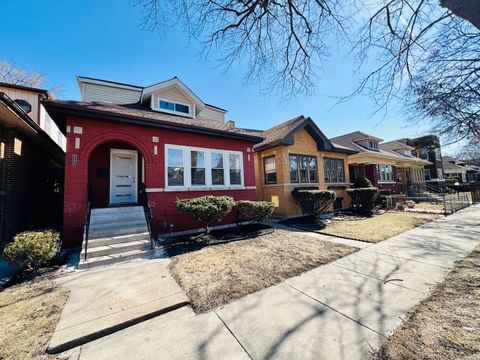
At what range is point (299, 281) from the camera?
4285mm

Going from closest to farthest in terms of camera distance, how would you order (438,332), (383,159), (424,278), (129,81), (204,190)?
(438,332) → (424,278) → (204,190) → (129,81) → (383,159)

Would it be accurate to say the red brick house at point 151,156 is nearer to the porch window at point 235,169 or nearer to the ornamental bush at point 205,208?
the porch window at point 235,169

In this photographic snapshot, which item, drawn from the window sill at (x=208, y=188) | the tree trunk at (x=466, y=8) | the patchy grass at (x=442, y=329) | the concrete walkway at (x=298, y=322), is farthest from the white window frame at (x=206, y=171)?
the tree trunk at (x=466, y=8)

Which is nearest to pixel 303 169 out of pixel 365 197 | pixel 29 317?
pixel 365 197

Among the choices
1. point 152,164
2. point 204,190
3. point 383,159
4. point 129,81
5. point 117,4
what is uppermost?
point 129,81

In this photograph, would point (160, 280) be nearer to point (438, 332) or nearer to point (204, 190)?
point (438, 332)

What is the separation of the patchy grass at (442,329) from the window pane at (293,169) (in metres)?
9.50

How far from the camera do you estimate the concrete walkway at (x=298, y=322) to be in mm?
2455

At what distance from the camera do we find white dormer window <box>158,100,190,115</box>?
35.7 ft

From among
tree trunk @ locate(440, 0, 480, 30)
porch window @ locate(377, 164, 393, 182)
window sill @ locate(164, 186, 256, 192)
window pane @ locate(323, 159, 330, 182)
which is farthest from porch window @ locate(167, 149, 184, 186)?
porch window @ locate(377, 164, 393, 182)

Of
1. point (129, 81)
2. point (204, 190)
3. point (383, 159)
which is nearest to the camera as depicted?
point (204, 190)

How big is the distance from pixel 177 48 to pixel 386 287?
327 inches

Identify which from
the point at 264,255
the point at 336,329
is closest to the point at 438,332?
the point at 336,329

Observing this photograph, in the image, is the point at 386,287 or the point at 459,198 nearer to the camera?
the point at 386,287
